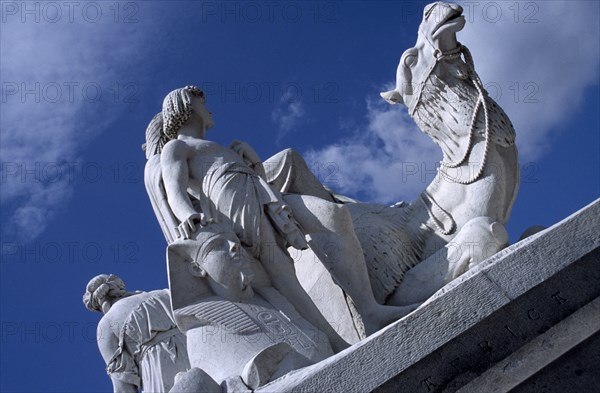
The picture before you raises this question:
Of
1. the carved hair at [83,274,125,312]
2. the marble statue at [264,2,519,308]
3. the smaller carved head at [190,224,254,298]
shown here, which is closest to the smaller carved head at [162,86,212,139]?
the marble statue at [264,2,519,308]

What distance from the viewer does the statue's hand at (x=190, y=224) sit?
23.1 feet

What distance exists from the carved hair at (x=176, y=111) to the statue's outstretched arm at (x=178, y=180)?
35 cm

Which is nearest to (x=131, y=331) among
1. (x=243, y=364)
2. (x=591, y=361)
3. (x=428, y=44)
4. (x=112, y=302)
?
(x=112, y=302)

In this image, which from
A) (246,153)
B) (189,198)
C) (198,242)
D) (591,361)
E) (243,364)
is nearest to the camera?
(591,361)

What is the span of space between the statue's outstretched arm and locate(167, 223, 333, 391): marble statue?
19cm

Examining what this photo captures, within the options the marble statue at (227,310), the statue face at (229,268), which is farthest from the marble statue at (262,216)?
the statue face at (229,268)

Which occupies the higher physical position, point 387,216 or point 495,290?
point 387,216

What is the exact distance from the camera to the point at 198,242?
22.8 feet

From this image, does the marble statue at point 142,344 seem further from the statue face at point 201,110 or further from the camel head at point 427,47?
the camel head at point 427,47

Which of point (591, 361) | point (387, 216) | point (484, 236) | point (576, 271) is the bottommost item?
point (591, 361)

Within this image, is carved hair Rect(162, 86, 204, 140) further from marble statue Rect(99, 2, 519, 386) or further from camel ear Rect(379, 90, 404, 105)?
camel ear Rect(379, 90, 404, 105)

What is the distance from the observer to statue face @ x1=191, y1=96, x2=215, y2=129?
8133 mm

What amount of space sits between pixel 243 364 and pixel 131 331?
1600 millimetres

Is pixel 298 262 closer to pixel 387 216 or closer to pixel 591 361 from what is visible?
pixel 387 216
